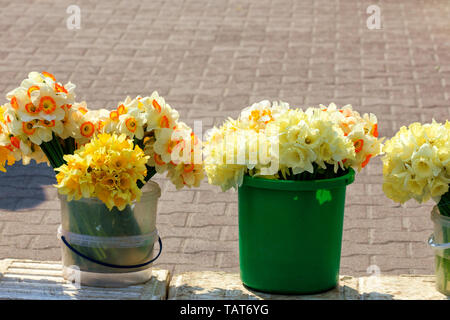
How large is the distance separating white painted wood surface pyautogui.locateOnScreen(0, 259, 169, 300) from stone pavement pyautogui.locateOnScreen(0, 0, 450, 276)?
1.05 metres

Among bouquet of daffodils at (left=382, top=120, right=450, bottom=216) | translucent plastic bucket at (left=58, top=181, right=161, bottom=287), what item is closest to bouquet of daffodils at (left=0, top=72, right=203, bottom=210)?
translucent plastic bucket at (left=58, top=181, right=161, bottom=287)

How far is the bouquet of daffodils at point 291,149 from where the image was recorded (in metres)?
2.36

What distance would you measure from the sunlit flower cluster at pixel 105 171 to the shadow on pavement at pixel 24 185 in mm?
2131

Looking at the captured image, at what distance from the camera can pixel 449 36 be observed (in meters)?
7.62

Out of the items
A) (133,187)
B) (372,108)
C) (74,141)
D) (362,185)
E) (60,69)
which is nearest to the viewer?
(133,187)

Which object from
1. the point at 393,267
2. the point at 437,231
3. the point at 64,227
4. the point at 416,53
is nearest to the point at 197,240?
the point at 393,267

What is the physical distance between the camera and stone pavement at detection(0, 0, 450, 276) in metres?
3.99

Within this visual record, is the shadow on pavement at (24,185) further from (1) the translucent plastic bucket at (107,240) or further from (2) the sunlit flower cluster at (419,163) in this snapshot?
(2) the sunlit flower cluster at (419,163)

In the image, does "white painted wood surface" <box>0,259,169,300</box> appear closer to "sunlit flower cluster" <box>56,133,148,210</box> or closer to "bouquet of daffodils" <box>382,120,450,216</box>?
"sunlit flower cluster" <box>56,133,148,210</box>

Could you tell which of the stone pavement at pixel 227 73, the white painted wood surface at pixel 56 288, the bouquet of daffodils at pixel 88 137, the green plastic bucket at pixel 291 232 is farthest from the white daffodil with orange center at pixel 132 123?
the stone pavement at pixel 227 73

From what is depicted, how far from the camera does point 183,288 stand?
263 cm

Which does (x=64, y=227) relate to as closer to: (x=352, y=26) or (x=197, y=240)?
(x=197, y=240)

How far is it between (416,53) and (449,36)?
660 millimetres

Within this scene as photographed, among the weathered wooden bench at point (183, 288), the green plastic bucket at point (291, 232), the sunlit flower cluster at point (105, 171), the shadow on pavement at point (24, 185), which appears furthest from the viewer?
the shadow on pavement at point (24, 185)
